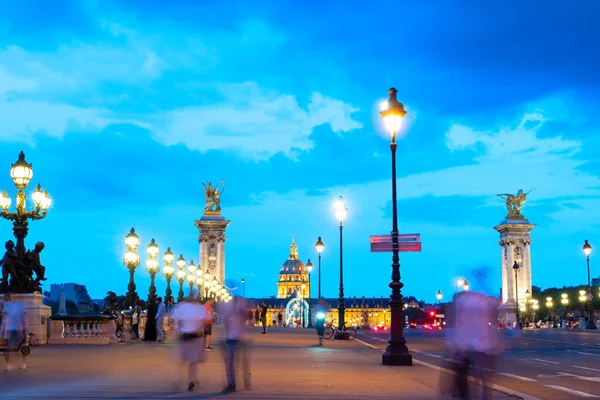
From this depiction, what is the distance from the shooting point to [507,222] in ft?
514

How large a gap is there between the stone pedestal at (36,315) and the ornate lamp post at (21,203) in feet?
5.68

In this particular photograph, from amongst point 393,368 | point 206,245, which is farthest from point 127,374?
point 206,245

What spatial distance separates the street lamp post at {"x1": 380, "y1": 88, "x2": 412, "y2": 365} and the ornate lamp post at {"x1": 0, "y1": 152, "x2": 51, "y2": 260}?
12070 mm

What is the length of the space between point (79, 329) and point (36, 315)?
3.51 metres

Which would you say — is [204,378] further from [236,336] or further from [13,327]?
[13,327]

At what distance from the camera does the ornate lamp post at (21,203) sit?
29.9 metres

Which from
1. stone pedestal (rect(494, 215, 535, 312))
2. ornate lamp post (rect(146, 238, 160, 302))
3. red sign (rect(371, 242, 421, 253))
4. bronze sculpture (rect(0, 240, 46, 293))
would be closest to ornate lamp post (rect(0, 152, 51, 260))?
bronze sculpture (rect(0, 240, 46, 293))

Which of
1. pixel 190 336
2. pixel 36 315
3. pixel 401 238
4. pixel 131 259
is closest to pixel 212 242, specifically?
pixel 131 259

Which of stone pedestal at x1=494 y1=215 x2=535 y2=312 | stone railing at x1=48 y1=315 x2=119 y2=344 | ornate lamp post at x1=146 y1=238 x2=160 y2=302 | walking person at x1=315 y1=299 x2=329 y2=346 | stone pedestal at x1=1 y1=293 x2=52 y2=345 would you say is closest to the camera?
stone pedestal at x1=1 y1=293 x2=52 y2=345

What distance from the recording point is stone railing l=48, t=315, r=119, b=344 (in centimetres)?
3491

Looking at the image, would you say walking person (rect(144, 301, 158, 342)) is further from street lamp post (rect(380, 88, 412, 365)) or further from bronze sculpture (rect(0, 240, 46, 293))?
street lamp post (rect(380, 88, 412, 365))

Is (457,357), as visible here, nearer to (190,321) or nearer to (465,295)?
(465,295)

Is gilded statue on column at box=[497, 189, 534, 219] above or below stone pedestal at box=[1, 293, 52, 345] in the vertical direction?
above

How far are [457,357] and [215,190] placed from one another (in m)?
149
